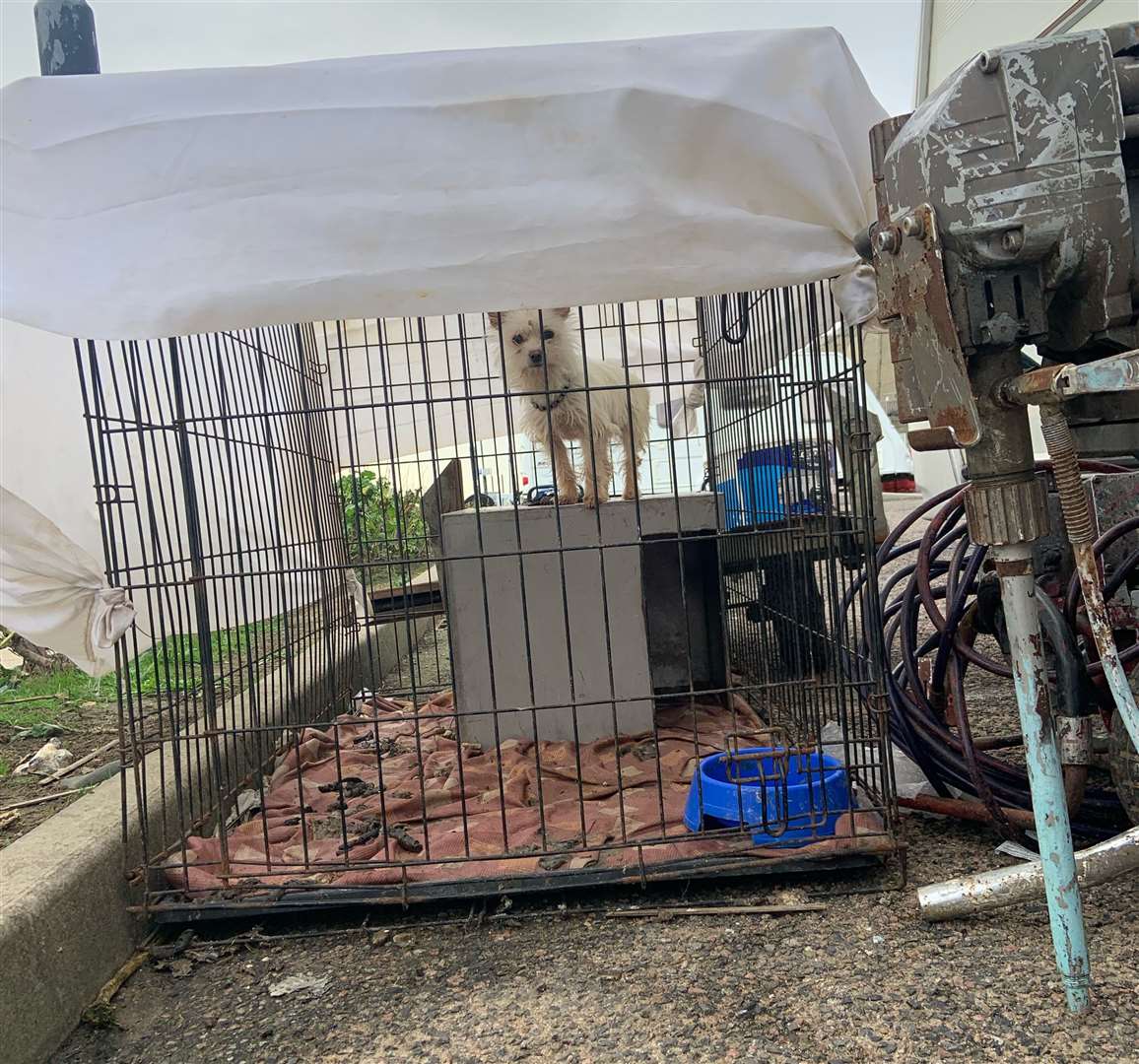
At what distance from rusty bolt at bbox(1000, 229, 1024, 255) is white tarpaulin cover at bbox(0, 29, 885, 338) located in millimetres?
769

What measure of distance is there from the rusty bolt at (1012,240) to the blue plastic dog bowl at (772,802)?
1.50m

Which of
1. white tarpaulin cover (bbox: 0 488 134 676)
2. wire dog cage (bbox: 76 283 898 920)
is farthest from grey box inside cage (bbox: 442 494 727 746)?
white tarpaulin cover (bbox: 0 488 134 676)

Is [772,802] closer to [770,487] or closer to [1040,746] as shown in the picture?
[1040,746]

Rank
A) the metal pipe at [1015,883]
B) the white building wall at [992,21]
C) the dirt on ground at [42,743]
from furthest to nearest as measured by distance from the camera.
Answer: the white building wall at [992,21] < the dirt on ground at [42,743] < the metal pipe at [1015,883]

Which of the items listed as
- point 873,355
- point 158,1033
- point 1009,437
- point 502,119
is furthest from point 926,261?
point 873,355

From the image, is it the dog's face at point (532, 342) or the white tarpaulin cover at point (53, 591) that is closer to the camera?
the white tarpaulin cover at point (53, 591)

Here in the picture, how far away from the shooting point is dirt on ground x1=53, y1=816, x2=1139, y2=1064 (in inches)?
69.2

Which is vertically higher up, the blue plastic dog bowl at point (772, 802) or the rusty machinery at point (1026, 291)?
the rusty machinery at point (1026, 291)

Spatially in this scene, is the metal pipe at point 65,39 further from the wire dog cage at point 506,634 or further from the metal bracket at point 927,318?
the metal bracket at point 927,318

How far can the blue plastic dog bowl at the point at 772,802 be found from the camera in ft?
8.12

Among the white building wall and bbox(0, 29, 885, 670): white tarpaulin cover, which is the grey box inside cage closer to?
bbox(0, 29, 885, 670): white tarpaulin cover

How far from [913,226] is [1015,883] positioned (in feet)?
4.43

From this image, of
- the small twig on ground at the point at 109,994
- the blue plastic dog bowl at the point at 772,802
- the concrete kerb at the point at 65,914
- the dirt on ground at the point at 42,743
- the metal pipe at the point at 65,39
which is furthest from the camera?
the dirt on ground at the point at 42,743

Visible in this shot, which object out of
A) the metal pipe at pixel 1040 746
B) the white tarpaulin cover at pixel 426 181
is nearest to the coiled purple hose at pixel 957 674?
the metal pipe at pixel 1040 746
